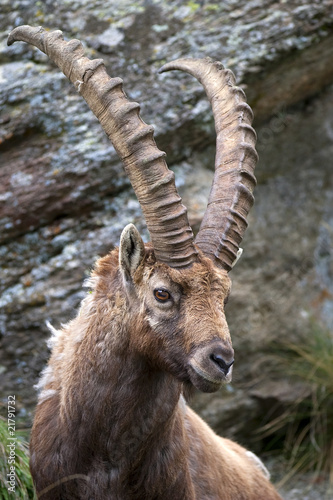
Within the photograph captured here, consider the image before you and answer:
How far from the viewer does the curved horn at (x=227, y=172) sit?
4801 mm

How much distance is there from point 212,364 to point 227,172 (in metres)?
1.73

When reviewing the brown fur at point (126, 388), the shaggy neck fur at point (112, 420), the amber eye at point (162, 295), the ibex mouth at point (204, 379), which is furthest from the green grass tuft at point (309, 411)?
the amber eye at point (162, 295)

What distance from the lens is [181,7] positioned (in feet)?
27.2

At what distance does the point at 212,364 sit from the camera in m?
4.07

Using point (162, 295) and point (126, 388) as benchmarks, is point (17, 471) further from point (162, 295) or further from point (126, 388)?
point (162, 295)

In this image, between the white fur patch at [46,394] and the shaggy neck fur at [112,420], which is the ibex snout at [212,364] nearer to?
the shaggy neck fur at [112,420]

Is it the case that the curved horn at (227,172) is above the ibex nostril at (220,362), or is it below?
above

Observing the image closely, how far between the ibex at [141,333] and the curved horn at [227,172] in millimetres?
11

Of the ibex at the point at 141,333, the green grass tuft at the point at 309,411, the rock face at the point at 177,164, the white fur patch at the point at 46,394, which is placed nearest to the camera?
the ibex at the point at 141,333

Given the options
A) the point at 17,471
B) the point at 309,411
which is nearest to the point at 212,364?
the point at 17,471

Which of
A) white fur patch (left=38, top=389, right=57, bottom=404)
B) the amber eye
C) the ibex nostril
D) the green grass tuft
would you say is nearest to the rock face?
the green grass tuft

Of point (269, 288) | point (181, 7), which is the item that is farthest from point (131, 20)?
point (269, 288)

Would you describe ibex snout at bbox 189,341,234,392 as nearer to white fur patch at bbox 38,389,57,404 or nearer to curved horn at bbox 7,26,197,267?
curved horn at bbox 7,26,197,267

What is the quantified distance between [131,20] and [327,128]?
139 inches
